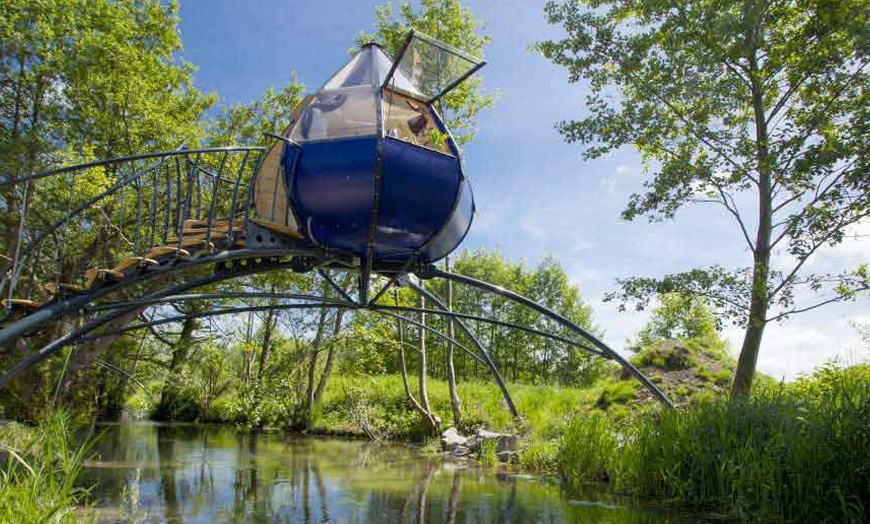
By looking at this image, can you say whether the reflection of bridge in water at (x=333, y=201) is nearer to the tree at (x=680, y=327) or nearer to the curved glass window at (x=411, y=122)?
the curved glass window at (x=411, y=122)

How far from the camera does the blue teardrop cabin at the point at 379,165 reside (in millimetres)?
6508

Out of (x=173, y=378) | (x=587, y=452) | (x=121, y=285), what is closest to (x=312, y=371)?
(x=173, y=378)

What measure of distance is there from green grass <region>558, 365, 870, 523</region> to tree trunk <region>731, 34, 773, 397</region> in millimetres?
1005

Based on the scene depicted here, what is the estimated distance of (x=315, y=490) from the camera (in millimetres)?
9555

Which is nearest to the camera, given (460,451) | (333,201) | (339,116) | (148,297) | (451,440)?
(333,201)

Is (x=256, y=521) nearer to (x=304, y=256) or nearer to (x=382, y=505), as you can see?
(x=382, y=505)

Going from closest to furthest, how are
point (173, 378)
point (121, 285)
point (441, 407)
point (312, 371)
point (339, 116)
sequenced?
point (121, 285)
point (339, 116)
point (441, 407)
point (312, 371)
point (173, 378)

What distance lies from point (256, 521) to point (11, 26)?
45.9 ft

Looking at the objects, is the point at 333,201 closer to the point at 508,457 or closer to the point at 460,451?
the point at 508,457

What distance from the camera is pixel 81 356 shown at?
15.4 metres

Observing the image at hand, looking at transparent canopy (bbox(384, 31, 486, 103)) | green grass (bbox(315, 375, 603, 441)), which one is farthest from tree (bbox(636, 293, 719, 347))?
transparent canopy (bbox(384, 31, 486, 103))

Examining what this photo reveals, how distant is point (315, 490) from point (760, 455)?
655cm

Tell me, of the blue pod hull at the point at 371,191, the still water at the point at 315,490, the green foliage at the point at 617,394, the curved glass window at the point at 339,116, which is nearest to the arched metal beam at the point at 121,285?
the blue pod hull at the point at 371,191

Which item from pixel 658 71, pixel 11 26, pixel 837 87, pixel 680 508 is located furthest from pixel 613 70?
pixel 11 26
